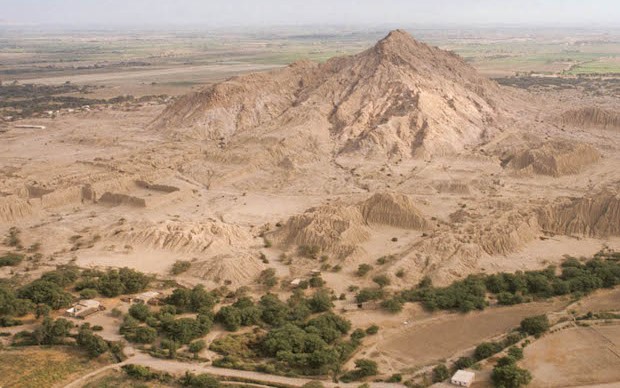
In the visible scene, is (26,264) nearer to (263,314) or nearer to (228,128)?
(263,314)

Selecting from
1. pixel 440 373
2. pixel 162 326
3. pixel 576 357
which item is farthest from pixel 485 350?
pixel 162 326

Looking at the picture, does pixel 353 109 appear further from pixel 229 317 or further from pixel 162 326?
pixel 162 326

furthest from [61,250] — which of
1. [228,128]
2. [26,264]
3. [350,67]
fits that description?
[350,67]

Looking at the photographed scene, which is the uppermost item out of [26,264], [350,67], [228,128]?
[350,67]

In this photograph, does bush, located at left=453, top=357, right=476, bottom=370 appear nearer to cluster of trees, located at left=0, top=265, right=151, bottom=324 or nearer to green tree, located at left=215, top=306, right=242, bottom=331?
green tree, located at left=215, top=306, right=242, bottom=331

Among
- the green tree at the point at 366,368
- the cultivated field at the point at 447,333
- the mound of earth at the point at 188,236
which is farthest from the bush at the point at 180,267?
the green tree at the point at 366,368

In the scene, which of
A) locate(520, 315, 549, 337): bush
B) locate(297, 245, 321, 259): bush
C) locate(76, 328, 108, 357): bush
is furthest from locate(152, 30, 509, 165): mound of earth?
locate(76, 328, 108, 357): bush
